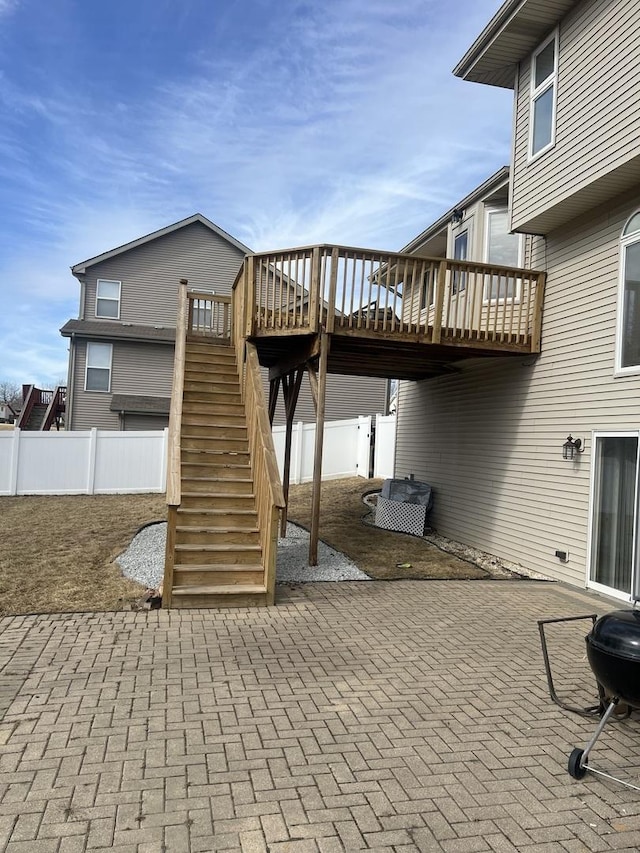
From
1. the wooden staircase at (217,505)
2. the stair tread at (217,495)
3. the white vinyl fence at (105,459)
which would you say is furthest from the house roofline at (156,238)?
the stair tread at (217,495)

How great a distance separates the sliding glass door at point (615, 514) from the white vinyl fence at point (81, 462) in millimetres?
11154

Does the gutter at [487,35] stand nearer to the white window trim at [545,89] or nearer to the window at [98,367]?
the white window trim at [545,89]

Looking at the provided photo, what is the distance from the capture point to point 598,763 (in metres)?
3.35

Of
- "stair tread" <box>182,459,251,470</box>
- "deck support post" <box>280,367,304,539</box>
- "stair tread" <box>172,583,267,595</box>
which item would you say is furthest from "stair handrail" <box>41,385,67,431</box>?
"stair tread" <box>172,583,267,595</box>

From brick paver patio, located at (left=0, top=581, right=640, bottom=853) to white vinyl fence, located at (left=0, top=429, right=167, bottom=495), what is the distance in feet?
32.1

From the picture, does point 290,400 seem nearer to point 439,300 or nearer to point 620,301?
point 439,300

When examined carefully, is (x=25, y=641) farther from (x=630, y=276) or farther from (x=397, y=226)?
(x=397, y=226)

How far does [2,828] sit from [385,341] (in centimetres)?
714

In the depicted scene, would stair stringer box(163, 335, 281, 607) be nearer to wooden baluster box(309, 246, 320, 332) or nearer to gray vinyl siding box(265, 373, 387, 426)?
wooden baluster box(309, 246, 320, 332)

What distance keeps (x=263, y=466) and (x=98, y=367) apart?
14464 mm

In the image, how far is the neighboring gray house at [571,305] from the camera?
6.77m

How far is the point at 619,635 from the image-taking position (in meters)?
3.11

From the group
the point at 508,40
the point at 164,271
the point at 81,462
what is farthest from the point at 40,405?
A: the point at 508,40

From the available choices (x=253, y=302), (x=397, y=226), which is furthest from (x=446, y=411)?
(x=397, y=226)
